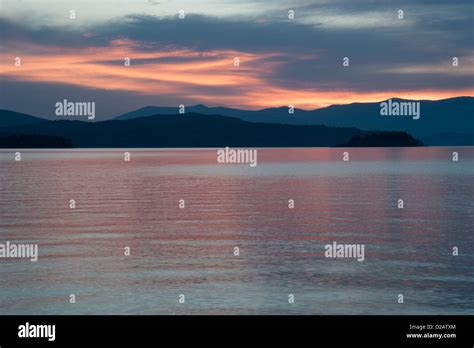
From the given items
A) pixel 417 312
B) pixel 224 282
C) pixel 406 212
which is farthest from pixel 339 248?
pixel 406 212

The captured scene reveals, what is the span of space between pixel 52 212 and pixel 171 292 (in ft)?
109

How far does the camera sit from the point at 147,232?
4544 centimetres

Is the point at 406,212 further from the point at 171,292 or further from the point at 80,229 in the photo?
the point at 171,292

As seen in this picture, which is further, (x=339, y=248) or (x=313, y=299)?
(x=339, y=248)

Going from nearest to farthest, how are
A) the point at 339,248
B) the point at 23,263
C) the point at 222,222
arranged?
the point at 23,263
the point at 339,248
the point at 222,222

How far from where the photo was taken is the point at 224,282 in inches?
1161

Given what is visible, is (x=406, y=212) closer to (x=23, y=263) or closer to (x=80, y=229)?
(x=80, y=229)

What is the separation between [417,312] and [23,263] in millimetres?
19309

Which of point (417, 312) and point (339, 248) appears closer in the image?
point (417, 312)
